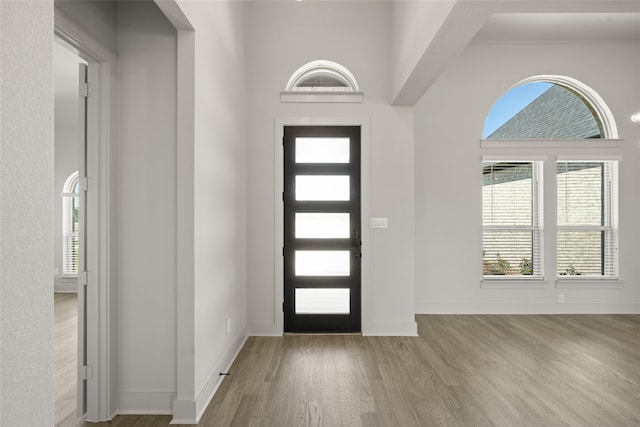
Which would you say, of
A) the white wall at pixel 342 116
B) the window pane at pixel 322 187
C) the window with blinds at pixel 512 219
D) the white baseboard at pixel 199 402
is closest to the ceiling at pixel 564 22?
the white wall at pixel 342 116

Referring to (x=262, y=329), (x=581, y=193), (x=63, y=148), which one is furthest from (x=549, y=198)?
(x=63, y=148)

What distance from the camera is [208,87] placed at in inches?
104

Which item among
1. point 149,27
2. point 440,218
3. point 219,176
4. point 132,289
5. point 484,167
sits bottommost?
point 132,289

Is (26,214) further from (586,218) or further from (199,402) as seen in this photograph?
(586,218)

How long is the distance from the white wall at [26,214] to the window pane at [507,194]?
490cm

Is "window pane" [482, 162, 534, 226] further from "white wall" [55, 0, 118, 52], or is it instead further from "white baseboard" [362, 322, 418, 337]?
Result: "white wall" [55, 0, 118, 52]

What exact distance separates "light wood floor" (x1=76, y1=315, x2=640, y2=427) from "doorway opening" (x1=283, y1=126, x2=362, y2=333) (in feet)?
1.33

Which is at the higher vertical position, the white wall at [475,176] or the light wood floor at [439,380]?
the white wall at [475,176]

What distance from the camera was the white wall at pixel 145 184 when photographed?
2.42 meters

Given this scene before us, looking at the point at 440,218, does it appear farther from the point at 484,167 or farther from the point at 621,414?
the point at 621,414

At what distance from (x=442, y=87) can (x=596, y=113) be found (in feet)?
7.38

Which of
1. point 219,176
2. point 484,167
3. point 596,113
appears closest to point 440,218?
point 484,167

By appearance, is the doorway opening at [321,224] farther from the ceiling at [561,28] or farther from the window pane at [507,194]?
the ceiling at [561,28]

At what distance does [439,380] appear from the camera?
284 centimetres
